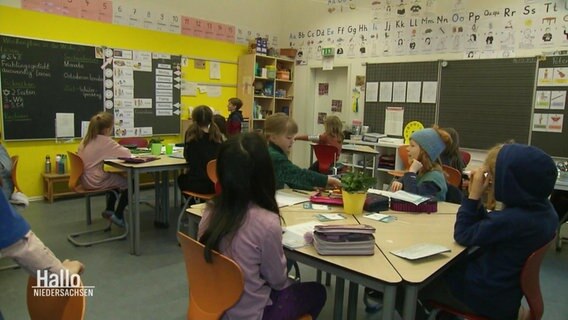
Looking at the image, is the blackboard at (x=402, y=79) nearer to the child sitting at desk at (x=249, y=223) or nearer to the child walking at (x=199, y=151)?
the child walking at (x=199, y=151)

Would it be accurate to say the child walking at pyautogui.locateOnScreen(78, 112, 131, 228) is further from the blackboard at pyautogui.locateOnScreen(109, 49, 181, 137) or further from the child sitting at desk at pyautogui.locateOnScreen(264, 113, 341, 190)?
the blackboard at pyautogui.locateOnScreen(109, 49, 181, 137)

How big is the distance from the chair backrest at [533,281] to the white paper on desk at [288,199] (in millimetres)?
1207

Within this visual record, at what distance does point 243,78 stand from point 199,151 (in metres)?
3.57

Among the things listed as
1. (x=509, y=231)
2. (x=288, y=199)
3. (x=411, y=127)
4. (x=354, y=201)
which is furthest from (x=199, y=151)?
(x=411, y=127)

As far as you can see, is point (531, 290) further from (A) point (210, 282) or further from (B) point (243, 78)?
(B) point (243, 78)

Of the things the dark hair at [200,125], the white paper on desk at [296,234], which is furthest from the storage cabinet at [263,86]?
the white paper on desk at [296,234]

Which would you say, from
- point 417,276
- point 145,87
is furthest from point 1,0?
point 417,276

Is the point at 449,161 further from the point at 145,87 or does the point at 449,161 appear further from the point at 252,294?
the point at 145,87

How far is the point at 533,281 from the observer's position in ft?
5.42

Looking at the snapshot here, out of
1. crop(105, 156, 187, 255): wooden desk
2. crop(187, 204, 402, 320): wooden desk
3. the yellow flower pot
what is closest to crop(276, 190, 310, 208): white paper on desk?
the yellow flower pot

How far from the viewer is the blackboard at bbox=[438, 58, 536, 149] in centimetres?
523

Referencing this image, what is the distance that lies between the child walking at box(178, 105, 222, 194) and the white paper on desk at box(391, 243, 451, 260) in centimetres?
240

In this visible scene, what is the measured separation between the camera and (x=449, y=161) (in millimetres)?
3756

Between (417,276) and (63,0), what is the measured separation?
17.9 ft
